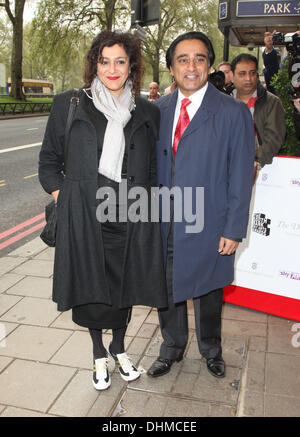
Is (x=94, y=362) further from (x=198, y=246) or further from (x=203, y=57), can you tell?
(x=203, y=57)

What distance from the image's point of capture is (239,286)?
362cm

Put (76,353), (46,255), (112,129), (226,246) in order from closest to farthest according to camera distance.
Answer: (112,129) → (226,246) → (76,353) → (46,255)

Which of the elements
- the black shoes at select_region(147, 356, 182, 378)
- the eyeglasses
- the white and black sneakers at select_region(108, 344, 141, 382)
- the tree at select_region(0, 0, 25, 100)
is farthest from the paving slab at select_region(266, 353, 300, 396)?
the tree at select_region(0, 0, 25, 100)

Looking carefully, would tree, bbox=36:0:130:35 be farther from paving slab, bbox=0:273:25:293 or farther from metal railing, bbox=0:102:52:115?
paving slab, bbox=0:273:25:293

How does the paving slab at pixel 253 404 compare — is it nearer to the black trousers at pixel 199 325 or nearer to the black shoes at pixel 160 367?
the black trousers at pixel 199 325

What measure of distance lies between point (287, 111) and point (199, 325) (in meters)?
1.91

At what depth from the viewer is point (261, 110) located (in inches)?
134

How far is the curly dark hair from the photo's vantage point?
2.36 m

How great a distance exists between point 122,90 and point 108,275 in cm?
106

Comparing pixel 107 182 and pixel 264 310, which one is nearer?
pixel 107 182

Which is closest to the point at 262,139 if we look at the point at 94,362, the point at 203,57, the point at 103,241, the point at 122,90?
the point at 203,57

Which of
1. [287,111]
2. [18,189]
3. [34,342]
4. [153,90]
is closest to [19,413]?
[34,342]

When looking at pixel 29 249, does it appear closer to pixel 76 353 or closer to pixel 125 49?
pixel 76 353

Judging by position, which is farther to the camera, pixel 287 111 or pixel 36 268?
pixel 36 268
